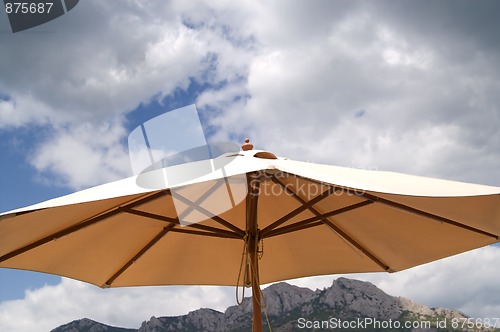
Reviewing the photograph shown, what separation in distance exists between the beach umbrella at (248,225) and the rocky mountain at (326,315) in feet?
246

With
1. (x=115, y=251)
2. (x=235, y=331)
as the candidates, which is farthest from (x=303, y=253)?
(x=235, y=331)

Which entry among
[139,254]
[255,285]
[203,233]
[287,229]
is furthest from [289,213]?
[139,254]

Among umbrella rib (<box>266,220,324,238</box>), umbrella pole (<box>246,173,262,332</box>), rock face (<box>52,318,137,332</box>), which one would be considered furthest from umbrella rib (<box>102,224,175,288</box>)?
rock face (<box>52,318,137,332</box>)

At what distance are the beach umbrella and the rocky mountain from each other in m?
74.9

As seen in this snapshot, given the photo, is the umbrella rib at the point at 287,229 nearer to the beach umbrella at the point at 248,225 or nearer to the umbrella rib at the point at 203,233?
the beach umbrella at the point at 248,225

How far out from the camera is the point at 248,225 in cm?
443

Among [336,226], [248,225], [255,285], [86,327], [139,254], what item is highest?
[86,327]

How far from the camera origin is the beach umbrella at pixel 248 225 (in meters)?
3.06

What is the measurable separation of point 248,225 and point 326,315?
280 feet

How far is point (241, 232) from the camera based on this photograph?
4.64 m

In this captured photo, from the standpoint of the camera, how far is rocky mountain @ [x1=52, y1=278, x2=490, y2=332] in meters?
84.2

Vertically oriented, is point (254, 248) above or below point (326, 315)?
below

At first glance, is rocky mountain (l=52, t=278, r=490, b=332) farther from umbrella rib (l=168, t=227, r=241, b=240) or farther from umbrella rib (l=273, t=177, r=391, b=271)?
umbrella rib (l=168, t=227, r=241, b=240)

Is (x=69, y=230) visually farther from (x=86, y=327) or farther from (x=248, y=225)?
(x=86, y=327)
